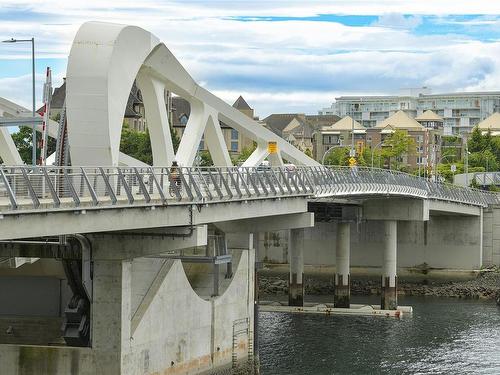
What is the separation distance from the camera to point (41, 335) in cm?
5566

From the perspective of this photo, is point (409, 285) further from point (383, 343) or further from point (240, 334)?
point (240, 334)

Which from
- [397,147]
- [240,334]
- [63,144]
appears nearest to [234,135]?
[397,147]

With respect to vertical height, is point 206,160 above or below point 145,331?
above

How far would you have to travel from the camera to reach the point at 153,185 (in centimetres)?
5109

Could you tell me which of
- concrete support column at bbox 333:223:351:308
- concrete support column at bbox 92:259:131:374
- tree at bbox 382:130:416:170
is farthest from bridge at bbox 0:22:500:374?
tree at bbox 382:130:416:170

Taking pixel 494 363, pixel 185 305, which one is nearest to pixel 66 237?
pixel 185 305

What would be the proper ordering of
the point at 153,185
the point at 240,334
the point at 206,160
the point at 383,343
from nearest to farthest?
the point at 153,185 → the point at 240,334 → the point at 383,343 → the point at 206,160

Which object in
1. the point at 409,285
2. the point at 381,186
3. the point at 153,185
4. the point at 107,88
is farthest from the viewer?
the point at 409,285

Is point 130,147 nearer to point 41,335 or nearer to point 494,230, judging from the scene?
point 494,230

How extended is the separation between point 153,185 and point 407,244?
203ft

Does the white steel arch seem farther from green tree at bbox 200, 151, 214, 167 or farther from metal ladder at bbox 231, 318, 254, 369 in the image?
green tree at bbox 200, 151, 214, 167

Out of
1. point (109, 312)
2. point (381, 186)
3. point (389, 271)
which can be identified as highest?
point (381, 186)

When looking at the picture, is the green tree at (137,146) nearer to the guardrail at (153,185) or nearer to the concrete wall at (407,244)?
the concrete wall at (407,244)

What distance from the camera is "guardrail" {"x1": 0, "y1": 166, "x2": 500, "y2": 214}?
4081cm
